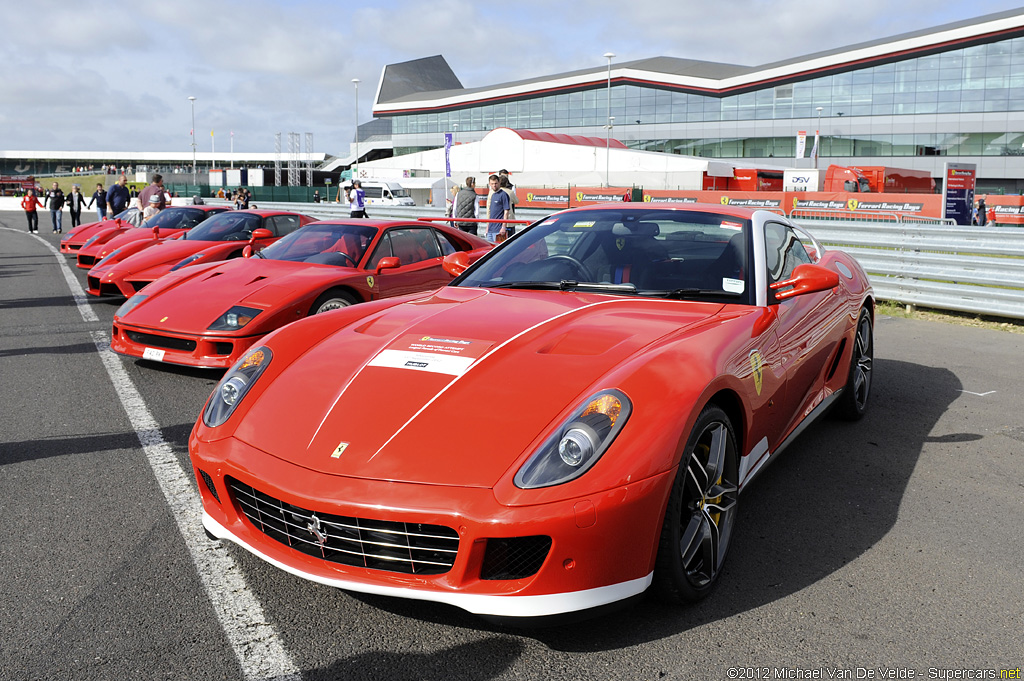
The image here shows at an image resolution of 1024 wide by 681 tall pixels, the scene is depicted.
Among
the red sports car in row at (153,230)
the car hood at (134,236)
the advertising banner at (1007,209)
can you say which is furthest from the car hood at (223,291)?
the advertising banner at (1007,209)

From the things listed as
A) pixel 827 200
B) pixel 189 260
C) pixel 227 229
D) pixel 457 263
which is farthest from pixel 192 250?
pixel 827 200

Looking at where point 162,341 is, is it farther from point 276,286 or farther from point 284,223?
point 284,223

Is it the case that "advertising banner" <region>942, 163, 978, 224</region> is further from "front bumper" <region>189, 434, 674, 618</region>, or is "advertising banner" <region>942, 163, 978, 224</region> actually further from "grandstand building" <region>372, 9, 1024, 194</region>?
"grandstand building" <region>372, 9, 1024, 194</region>

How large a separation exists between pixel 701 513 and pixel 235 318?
424 cm

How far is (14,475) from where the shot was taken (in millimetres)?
3973

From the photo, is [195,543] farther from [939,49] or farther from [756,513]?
[939,49]

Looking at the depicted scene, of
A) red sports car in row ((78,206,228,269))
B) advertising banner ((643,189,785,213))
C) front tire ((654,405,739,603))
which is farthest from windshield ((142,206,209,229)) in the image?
advertising banner ((643,189,785,213))

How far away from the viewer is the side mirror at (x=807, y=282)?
3.54 m

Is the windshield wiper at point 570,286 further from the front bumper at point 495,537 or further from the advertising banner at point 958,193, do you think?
the advertising banner at point 958,193

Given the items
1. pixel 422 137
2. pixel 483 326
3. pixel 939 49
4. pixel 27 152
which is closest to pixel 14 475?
pixel 483 326

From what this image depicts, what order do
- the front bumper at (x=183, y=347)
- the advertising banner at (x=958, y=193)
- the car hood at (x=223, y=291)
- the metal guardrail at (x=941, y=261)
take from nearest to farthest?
the front bumper at (x=183, y=347) < the car hood at (x=223, y=291) < the metal guardrail at (x=941, y=261) < the advertising banner at (x=958, y=193)

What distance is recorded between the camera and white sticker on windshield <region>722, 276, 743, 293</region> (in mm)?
3580

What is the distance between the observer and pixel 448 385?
277 cm

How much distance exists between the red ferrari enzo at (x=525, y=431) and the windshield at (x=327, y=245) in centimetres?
355
